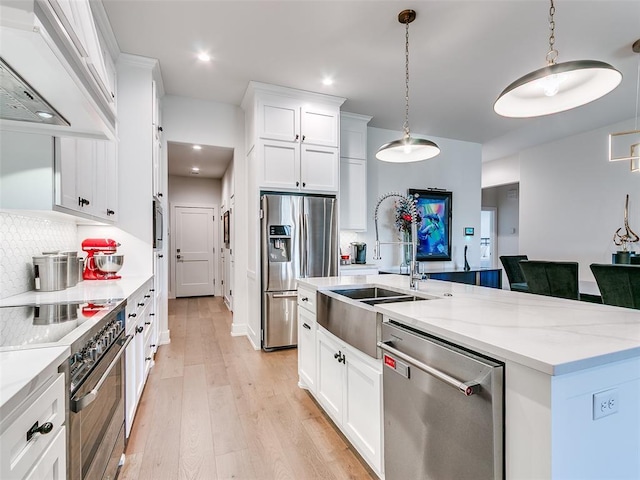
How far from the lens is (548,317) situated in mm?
1282

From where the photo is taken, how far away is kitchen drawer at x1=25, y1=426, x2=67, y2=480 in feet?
2.67

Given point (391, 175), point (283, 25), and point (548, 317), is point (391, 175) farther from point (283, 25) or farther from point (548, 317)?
point (548, 317)

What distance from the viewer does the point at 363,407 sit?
1.68 metres

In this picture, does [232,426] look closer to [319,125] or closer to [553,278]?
[553,278]

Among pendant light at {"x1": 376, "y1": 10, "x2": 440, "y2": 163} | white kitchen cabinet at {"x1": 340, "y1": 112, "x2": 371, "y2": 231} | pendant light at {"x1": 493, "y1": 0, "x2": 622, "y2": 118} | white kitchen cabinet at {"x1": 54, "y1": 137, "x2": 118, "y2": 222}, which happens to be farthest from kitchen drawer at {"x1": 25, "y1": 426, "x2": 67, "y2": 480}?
white kitchen cabinet at {"x1": 340, "y1": 112, "x2": 371, "y2": 231}

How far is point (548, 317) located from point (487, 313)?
217 millimetres

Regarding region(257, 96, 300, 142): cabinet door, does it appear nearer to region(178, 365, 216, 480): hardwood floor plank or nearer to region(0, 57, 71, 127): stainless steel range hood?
region(0, 57, 71, 127): stainless steel range hood

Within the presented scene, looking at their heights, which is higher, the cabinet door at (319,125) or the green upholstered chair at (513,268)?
the cabinet door at (319,125)

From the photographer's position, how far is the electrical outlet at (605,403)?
0.91 metres

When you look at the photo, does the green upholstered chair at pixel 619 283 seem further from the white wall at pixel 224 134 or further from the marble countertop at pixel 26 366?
the white wall at pixel 224 134

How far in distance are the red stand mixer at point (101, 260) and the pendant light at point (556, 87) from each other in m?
2.90

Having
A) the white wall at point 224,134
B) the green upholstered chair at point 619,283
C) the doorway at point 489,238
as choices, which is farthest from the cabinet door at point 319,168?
the doorway at point 489,238

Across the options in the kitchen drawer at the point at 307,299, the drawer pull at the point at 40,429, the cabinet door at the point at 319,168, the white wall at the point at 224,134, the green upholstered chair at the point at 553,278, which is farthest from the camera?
the white wall at the point at 224,134

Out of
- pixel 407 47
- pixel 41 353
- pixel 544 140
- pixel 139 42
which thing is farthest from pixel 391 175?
pixel 41 353
